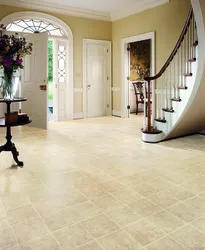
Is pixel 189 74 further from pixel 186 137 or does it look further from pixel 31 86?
pixel 31 86

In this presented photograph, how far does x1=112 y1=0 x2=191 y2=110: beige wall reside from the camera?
5.99 metres

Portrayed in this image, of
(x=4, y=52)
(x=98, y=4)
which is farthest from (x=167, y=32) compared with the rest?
(x=4, y=52)

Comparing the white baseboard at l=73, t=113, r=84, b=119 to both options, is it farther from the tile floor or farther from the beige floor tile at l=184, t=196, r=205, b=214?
the beige floor tile at l=184, t=196, r=205, b=214

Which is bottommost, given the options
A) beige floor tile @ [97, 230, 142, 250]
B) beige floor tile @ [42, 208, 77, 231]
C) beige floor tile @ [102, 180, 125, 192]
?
beige floor tile @ [97, 230, 142, 250]

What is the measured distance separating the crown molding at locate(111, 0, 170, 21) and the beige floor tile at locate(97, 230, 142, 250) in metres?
5.79

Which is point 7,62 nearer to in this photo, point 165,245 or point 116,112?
point 165,245

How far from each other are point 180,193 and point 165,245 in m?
0.97

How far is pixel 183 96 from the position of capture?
178 inches

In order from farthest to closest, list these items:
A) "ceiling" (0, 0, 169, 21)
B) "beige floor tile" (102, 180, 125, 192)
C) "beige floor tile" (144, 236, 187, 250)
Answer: "ceiling" (0, 0, 169, 21) < "beige floor tile" (102, 180, 125, 192) < "beige floor tile" (144, 236, 187, 250)

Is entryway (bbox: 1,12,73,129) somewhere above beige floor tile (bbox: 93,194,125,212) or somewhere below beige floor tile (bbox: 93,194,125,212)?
above

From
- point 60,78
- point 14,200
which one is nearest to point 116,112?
point 60,78

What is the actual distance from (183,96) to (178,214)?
2.65 metres

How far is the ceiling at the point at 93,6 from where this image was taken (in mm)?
6570

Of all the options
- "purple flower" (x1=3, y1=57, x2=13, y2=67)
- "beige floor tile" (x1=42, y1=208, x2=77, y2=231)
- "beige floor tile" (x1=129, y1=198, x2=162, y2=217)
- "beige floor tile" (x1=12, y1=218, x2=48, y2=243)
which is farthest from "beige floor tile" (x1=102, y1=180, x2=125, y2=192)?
"purple flower" (x1=3, y1=57, x2=13, y2=67)
